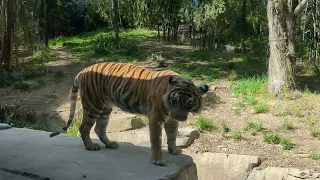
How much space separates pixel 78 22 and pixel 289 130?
17.7 meters

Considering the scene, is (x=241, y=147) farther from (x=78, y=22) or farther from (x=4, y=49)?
(x=78, y=22)

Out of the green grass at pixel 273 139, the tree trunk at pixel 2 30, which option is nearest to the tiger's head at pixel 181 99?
the green grass at pixel 273 139

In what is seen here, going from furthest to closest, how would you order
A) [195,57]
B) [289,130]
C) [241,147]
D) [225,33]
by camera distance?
1. [225,33]
2. [195,57]
3. [289,130]
4. [241,147]

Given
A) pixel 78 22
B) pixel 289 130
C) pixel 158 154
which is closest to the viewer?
pixel 158 154

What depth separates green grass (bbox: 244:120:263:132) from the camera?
333 inches

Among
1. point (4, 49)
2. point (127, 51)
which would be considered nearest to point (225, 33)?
point (127, 51)

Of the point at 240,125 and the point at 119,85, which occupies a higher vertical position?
the point at 119,85

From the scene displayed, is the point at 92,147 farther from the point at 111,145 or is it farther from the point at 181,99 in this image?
the point at 181,99

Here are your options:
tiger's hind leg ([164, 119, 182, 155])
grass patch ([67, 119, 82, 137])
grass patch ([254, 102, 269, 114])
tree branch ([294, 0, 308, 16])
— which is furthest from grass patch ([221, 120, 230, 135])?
tiger's hind leg ([164, 119, 182, 155])

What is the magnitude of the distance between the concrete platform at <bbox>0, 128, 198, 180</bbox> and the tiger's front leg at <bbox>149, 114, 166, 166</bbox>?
0.08 metres

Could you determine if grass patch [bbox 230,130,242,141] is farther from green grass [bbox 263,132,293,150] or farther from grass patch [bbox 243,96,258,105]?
grass patch [bbox 243,96,258,105]

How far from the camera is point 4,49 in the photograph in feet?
42.3

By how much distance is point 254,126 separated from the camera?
856 centimetres

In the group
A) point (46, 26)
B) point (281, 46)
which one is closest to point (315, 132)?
point (281, 46)
